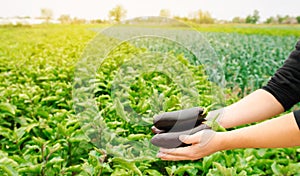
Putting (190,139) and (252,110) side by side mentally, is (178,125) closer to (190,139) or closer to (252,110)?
(190,139)

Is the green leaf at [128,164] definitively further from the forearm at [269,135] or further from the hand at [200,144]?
the forearm at [269,135]

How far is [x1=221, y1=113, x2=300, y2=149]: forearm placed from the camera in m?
1.59

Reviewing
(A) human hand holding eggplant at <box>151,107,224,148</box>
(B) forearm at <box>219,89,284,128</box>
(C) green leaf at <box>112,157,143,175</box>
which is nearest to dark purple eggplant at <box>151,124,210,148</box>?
(A) human hand holding eggplant at <box>151,107,224,148</box>

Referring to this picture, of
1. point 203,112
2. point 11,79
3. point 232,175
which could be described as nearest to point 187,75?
point 203,112

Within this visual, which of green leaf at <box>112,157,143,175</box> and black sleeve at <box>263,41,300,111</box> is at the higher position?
black sleeve at <box>263,41,300,111</box>

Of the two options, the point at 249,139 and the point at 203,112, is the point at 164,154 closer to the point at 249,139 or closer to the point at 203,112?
the point at 203,112

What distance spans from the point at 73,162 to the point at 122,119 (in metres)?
0.40

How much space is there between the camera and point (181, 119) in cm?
191

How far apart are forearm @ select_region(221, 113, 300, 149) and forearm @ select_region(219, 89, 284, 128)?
19.0 inches

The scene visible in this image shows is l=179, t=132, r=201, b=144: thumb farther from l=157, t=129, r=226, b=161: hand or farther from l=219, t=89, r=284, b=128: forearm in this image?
l=219, t=89, r=284, b=128: forearm

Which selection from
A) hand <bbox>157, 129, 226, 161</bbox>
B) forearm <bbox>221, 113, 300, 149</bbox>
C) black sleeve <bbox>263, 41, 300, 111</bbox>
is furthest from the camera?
black sleeve <bbox>263, 41, 300, 111</bbox>

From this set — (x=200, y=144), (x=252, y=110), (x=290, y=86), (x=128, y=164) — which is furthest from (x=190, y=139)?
(x=290, y=86)

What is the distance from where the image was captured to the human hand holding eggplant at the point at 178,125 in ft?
6.03

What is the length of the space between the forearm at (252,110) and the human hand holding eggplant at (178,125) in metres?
0.25
